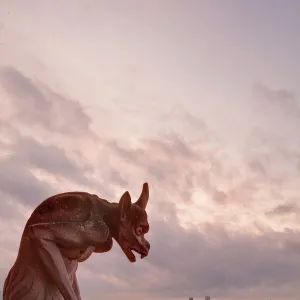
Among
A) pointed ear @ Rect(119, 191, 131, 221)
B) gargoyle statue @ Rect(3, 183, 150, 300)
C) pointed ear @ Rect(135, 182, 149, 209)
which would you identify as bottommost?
gargoyle statue @ Rect(3, 183, 150, 300)

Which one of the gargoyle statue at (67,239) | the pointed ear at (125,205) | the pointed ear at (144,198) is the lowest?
the gargoyle statue at (67,239)

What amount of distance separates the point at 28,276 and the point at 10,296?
46 cm

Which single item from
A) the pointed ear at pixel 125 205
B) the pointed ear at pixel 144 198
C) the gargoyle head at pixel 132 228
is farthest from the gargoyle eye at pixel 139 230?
the pointed ear at pixel 144 198

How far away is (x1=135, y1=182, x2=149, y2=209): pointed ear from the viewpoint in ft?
35.2

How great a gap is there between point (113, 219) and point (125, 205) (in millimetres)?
371

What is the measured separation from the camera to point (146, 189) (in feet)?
35.7

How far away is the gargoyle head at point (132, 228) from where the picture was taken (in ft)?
34.0

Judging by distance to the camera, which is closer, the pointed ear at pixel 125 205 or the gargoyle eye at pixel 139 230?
the pointed ear at pixel 125 205

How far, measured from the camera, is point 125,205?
10352 mm

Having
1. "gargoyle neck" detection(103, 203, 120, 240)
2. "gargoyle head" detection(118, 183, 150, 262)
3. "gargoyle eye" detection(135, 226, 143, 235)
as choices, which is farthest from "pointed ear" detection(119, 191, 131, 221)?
"gargoyle eye" detection(135, 226, 143, 235)

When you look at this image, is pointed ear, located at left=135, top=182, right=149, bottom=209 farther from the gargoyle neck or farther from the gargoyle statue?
the gargoyle neck

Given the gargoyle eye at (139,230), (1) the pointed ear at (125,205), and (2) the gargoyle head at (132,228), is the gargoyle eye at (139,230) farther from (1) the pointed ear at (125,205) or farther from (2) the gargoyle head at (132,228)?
(1) the pointed ear at (125,205)

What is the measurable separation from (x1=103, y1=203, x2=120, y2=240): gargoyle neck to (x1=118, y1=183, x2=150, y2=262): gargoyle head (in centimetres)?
9

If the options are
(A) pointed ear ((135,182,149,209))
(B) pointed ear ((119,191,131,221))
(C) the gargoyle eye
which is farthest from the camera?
(A) pointed ear ((135,182,149,209))
